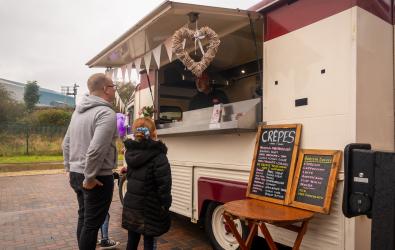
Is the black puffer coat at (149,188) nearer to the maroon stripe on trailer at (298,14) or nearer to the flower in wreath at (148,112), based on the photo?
the maroon stripe on trailer at (298,14)

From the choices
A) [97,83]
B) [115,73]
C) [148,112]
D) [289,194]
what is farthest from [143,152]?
[115,73]

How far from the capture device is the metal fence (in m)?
22.0

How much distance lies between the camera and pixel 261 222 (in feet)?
8.84

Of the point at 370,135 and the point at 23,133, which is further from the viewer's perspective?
the point at 23,133

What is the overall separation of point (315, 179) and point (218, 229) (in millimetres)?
1586

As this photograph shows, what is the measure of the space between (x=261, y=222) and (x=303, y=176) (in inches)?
25.2

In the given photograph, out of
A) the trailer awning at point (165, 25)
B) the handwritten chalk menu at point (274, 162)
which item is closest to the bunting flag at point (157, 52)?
the trailer awning at point (165, 25)

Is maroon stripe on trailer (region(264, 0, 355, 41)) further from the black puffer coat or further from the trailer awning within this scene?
the black puffer coat

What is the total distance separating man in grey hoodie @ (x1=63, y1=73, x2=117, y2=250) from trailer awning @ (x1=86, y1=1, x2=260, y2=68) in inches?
41.9

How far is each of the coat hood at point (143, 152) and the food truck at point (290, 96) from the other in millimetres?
846

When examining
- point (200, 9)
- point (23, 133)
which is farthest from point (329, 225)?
point (23, 133)

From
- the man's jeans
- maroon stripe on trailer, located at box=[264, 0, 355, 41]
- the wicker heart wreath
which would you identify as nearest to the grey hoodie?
the man's jeans

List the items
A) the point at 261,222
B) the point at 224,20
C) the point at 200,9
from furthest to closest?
the point at 224,20
the point at 200,9
the point at 261,222

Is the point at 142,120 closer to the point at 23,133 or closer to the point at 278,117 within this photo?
the point at 278,117
